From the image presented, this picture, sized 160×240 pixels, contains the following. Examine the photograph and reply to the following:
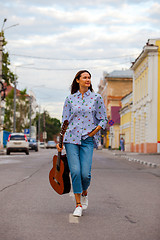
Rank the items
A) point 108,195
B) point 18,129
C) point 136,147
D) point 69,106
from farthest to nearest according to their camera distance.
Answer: point 18,129, point 136,147, point 108,195, point 69,106

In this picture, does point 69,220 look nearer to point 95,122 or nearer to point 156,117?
point 95,122

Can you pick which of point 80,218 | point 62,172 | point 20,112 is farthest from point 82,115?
point 20,112

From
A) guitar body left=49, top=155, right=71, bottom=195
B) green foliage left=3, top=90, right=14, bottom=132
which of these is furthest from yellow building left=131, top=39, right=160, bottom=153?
green foliage left=3, top=90, right=14, bottom=132

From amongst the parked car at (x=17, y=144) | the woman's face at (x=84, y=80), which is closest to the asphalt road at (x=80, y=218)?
the woman's face at (x=84, y=80)

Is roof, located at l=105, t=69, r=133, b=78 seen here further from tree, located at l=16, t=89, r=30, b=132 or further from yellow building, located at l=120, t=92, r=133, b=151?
yellow building, located at l=120, t=92, r=133, b=151

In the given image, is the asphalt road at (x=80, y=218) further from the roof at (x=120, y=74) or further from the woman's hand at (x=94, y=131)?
the roof at (x=120, y=74)

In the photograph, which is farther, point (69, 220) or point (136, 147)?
point (136, 147)

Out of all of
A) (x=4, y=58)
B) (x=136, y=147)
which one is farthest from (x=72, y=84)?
(x=136, y=147)

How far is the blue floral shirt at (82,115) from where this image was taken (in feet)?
21.5

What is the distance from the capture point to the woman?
6.54 m

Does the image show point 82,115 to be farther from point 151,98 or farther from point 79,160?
point 151,98

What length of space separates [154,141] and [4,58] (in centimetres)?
1601

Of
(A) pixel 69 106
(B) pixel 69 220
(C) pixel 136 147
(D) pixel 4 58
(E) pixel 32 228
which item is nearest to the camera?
(E) pixel 32 228

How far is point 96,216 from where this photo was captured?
6574mm
